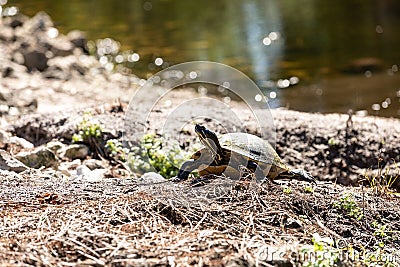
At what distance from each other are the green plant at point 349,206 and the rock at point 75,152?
280cm

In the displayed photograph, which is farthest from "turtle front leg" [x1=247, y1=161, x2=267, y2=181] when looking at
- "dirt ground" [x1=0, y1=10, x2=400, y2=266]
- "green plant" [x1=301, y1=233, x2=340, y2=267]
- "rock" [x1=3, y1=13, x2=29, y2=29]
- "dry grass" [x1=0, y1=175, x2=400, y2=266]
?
"rock" [x1=3, y1=13, x2=29, y2=29]

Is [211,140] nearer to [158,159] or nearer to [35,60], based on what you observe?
[158,159]

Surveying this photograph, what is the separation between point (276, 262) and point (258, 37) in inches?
499

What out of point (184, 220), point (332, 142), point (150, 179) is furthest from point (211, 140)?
point (332, 142)

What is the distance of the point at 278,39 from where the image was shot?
15.4m

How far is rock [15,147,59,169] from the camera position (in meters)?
5.84

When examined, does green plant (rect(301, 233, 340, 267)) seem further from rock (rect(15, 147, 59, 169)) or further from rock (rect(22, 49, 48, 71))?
rock (rect(22, 49, 48, 71))

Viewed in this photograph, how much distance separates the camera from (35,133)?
7.05 metres

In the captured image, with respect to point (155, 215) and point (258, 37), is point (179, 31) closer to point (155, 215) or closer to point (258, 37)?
point (258, 37)

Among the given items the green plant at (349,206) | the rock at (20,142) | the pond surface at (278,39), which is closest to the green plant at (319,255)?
the green plant at (349,206)

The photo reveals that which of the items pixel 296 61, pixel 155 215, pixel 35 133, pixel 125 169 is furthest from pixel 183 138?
pixel 296 61

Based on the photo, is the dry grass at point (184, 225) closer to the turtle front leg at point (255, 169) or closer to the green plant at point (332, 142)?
the turtle front leg at point (255, 169)

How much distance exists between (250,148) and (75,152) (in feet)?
7.26

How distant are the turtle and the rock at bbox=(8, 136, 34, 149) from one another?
7.24 ft
